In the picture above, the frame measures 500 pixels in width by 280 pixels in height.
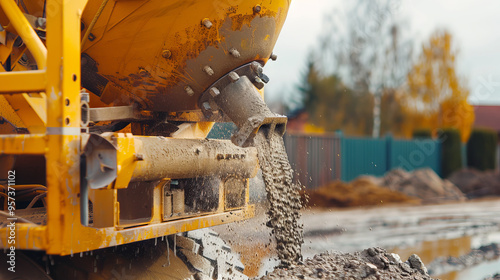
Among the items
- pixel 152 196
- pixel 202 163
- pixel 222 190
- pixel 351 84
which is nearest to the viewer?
pixel 152 196

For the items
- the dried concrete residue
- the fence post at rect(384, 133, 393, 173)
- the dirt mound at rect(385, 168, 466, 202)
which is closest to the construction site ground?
the dried concrete residue

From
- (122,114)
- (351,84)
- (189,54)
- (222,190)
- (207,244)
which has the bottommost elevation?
(207,244)

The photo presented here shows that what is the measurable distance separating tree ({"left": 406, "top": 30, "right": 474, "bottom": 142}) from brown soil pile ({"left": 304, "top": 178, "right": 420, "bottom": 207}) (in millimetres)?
15030

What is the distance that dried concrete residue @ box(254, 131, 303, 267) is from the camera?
3.11 metres

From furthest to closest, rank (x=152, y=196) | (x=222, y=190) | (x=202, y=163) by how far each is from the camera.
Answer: (x=222, y=190), (x=202, y=163), (x=152, y=196)

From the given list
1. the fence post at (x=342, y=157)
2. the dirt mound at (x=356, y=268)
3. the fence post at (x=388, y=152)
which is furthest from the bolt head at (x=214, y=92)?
the fence post at (x=388, y=152)

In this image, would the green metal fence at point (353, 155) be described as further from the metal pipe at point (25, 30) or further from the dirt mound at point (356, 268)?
the metal pipe at point (25, 30)

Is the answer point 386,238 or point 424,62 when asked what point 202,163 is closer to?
point 386,238

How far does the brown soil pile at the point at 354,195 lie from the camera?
13.5 m

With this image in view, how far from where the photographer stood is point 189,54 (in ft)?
10.4

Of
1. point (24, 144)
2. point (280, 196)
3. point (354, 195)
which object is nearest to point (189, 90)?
point (280, 196)

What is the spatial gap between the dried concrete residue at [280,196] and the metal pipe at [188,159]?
0.31 m

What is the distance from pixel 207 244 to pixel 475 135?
882 inches

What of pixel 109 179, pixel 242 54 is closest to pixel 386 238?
pixel 242 54
